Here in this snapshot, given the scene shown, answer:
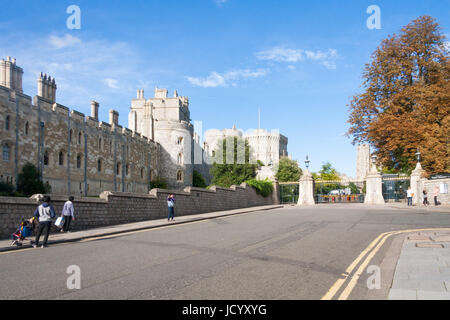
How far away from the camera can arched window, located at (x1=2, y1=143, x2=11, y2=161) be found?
103ft

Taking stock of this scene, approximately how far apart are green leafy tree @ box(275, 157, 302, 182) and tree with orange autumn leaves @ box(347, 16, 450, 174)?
43.1m

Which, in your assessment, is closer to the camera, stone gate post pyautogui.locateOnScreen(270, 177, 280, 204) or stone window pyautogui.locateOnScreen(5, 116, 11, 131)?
stone window pyautogui.locateOnScreen(5, 116, 11, 131)

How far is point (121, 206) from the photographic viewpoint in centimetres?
1811

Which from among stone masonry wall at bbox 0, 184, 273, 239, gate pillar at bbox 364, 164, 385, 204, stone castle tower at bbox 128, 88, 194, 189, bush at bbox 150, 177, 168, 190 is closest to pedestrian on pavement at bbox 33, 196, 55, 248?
stone masonry wall at bbox 0, 184, 273, 239

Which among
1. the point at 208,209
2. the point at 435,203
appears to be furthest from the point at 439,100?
the point at 208,209

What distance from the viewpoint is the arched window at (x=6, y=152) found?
103ft

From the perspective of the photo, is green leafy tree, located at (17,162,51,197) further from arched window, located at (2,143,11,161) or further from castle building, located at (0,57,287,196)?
→ arched window, located at (2,143,11,161)

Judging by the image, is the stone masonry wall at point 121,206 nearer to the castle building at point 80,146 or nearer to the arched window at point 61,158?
the castle building at point 80,146

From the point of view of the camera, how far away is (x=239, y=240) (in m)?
11.1

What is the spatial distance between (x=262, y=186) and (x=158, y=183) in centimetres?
2364

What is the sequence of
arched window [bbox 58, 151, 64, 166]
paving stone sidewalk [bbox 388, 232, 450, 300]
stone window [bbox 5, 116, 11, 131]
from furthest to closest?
arched window [bbox 58, 151, 64, 166] → stone window [bbox 5, 116, 11, 131] → paving stone sidewalk [bbox 388, 232, 450, 300]

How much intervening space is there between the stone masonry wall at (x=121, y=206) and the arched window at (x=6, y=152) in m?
17.5

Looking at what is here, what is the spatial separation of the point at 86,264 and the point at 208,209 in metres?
19.4

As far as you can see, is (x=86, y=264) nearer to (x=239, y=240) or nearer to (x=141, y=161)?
(x=239, y=240)
